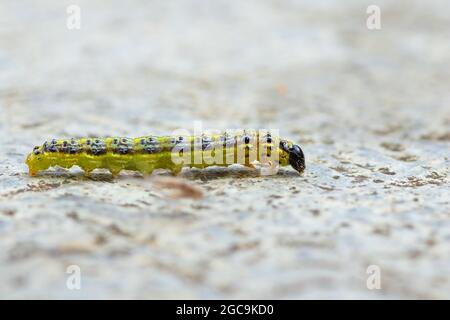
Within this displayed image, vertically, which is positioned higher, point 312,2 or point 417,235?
point 312,2

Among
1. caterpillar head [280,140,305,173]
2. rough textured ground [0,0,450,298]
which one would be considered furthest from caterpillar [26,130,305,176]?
rough textured ground [0,0,450,298]

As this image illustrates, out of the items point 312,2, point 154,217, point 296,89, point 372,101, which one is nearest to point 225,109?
point 296,89

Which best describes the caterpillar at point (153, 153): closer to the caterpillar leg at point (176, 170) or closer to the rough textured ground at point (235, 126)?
the caterpillar leg at point (176, 170)

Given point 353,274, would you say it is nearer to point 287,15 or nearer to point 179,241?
point 179,241

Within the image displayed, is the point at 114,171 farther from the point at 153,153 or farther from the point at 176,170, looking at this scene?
the point at 176,170

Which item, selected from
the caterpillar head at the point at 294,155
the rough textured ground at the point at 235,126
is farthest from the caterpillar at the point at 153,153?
the rough textured ground at the point at 235,126
